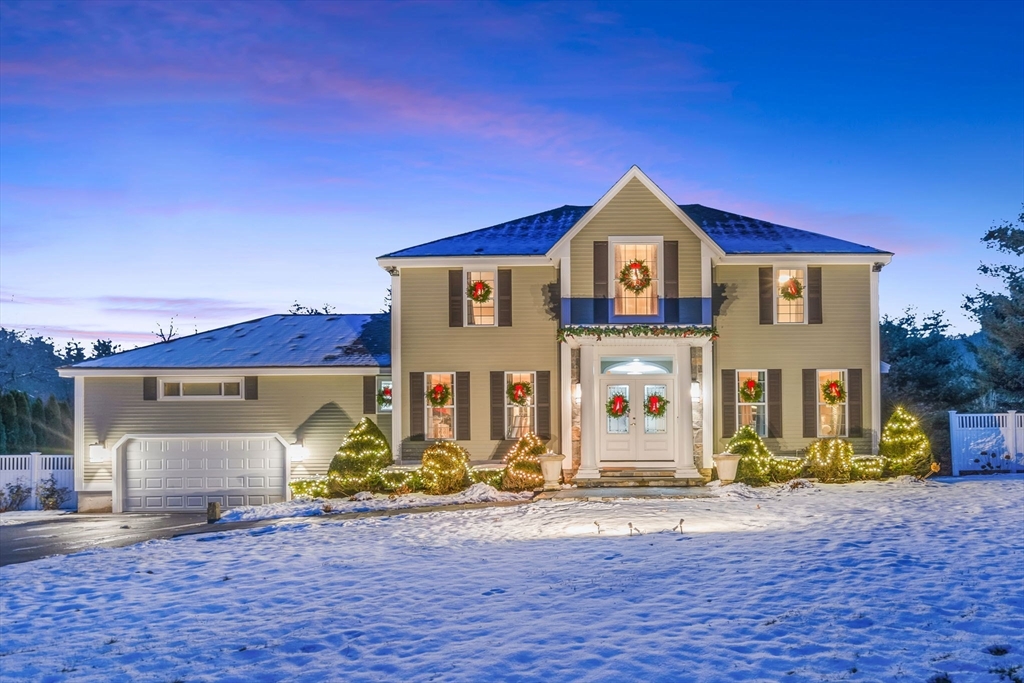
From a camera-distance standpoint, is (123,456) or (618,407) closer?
(618,407)

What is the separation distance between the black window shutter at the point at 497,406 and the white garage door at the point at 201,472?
5.52 metres

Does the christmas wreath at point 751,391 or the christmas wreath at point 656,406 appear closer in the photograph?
the christmas wreath at point 656,406

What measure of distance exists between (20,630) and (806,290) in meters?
17.3

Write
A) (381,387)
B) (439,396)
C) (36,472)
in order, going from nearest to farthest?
(439,396) → (381,387) → (36,472)

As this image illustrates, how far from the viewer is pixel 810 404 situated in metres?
18.9

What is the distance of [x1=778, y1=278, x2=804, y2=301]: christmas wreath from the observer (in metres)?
19.0

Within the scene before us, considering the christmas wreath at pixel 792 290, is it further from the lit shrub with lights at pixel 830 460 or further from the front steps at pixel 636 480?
the front steps at pixel 636 480

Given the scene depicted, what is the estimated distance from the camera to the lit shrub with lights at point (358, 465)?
1817 cm

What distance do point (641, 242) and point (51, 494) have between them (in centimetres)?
1695

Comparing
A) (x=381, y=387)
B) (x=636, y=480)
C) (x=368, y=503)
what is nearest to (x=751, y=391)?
(x=636, y=480)

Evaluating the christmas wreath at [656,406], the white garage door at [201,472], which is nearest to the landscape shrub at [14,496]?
the white garage door at [201,472]

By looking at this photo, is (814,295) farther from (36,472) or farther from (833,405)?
(36,472)

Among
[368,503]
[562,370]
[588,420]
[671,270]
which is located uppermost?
[671,270]

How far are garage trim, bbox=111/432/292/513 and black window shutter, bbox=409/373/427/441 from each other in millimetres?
3334
